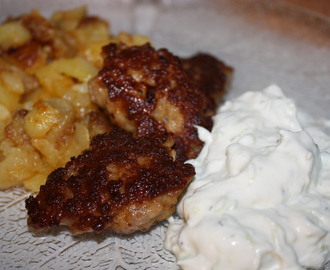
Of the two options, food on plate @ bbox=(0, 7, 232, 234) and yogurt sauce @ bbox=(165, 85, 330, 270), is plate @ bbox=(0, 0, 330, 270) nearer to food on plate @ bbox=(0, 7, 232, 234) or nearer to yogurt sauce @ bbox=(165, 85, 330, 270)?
food on plate @ bbox=(0, 7, 232, 234)

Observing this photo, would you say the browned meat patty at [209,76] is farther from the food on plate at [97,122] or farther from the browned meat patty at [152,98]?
the browned meat patty at [152,98]

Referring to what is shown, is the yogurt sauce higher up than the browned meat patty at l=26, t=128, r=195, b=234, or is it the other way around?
the yogurt sauce

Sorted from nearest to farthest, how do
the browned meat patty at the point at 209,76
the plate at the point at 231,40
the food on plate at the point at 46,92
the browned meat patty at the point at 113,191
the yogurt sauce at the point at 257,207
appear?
the yogurt sauce at the point at 257,207 < the browned meat patty at the point at 113,191 < the plate at the point at 231,40 < the food on plate at the point at 46,92 < the browned meat patty at the point at 209,76

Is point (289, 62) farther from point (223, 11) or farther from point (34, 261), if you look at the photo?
point (34, 261)

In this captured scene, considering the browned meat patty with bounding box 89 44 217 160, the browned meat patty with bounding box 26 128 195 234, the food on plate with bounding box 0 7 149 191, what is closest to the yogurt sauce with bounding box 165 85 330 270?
the browned meat patty with bounding box 26 128 195 234

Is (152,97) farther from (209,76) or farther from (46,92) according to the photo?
(46,92)

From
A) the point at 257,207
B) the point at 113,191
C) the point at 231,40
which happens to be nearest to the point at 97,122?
the point at 113,191

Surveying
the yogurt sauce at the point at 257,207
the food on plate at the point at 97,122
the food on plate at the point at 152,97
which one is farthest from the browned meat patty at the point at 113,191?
the food on plate at the point at 152,97
